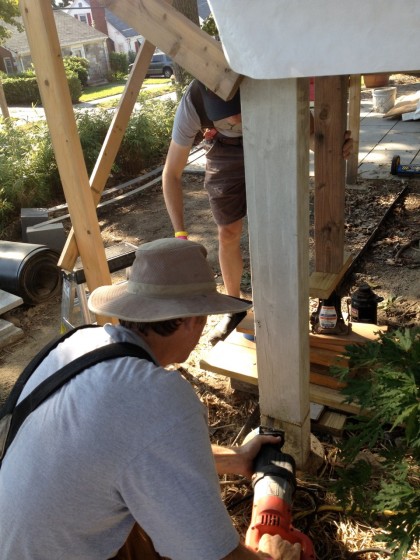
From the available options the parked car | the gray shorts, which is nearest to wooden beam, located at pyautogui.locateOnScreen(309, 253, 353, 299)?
the gray shorts

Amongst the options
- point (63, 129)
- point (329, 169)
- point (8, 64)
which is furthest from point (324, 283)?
point (8, 64)

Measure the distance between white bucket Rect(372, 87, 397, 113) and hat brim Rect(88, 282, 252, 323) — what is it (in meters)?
9.25

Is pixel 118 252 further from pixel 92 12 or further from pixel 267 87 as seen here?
pixel 92 12

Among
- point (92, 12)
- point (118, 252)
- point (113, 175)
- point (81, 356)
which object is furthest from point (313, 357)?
point (92, 12)

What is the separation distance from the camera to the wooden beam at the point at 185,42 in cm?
181

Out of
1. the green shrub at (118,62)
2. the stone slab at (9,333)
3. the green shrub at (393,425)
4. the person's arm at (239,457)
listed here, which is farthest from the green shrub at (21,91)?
the green shrub at (393,425)

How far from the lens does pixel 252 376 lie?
9.50 feet

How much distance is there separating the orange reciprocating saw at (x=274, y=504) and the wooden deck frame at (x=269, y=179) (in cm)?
43

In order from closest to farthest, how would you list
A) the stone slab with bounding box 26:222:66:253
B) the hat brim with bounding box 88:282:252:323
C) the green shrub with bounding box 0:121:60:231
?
1. the hat brim with bounding box 88:282:252:323
2. the stone slab with bounding box 26:222:66:253
3. the green shrub with bounding box 0:121:60:231

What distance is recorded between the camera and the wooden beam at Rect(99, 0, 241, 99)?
1.81m

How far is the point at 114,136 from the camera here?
10.2 feet

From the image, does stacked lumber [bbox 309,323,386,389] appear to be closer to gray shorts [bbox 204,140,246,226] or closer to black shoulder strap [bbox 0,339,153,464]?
gray shorts [bbox 204,140,246,226]

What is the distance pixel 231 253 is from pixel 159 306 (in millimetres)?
2143

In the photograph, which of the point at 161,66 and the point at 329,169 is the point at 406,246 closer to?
the point at 329,169
